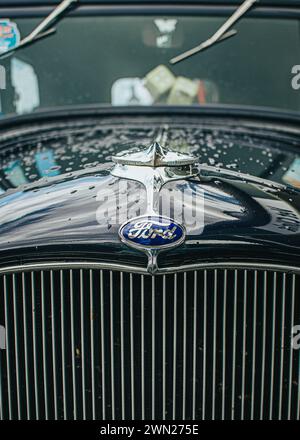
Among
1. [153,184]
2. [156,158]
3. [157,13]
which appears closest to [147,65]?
[157,13]

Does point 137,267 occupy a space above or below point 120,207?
below

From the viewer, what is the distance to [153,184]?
6.91ft

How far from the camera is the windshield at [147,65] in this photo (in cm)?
321

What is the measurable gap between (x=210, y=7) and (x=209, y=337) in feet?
5.77

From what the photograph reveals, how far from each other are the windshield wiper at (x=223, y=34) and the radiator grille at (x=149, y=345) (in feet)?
4.98

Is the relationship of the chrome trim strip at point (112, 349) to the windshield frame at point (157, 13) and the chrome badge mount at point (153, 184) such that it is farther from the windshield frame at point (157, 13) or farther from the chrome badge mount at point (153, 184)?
the windshield frame at point (157, 13)

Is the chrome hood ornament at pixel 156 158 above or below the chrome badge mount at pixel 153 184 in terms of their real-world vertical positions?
above

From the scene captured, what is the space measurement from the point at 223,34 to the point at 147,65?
0.40 meters

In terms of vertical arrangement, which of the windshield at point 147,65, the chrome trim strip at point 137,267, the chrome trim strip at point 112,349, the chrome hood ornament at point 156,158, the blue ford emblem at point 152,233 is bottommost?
the chrome trim strip at point 112,349

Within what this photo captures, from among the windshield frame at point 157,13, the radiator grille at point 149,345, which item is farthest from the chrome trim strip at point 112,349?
the windshield frame at point 157,13

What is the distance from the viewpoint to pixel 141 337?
2.12 m

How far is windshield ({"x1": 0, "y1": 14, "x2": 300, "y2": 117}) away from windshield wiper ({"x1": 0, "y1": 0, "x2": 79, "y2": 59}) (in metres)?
0.03

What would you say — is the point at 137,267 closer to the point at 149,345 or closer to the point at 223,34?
the point at 149,345

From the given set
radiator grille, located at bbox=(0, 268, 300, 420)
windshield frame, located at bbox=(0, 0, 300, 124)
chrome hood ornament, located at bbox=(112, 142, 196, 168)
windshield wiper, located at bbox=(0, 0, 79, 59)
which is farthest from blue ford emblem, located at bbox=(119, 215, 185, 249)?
windshield wiper, located at bbox=(0, 0, 79, 59)
